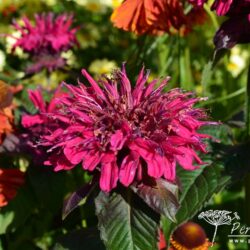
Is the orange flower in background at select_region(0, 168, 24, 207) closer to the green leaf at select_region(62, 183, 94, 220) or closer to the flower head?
the flower head

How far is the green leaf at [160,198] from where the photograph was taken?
0.73m

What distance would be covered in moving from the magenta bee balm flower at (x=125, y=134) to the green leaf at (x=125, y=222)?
42mm

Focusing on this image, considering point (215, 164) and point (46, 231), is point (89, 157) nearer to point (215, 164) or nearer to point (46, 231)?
point (215, 164)

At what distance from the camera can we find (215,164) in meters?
0.98

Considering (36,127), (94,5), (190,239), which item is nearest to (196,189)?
(190,239)

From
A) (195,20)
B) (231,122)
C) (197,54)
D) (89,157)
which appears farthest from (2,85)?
(197,54)

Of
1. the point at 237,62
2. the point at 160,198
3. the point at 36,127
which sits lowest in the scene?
the point at 160,198

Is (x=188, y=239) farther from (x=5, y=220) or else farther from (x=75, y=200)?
(x=5, y=220)

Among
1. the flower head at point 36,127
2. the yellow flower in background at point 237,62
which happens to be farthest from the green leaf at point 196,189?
the yellow flower in background at point 237,62

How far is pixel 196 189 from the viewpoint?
93cm

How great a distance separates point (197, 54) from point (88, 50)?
0.56 metres

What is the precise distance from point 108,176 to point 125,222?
91mm

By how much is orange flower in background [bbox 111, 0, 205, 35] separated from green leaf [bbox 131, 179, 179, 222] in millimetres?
418

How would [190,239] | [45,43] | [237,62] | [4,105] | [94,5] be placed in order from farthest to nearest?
1. [94,5]
2. [237,62]
3. [45,43]
4. [4,105]
5. [190,239]
